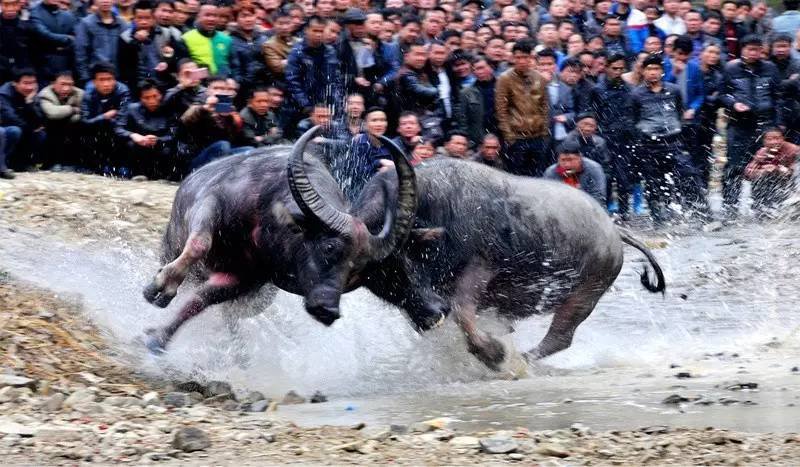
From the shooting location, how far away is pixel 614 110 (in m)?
16.7

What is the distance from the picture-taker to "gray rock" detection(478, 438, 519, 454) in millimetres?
7168

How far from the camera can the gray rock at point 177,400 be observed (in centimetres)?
879

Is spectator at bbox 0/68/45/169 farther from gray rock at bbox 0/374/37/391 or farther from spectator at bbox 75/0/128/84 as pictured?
gray rock at bbox 0/374/37/391

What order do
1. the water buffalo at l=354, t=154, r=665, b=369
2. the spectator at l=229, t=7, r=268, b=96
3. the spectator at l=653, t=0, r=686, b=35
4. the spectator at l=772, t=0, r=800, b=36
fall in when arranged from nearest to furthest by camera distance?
1. the water buffalo at l=354, t=154, r=665, b=369
2. the spectator at l=229, t=7, r=268, b=96
3. the spectator at l=772, t=0, r=800, b=36
4. the spectator at l=653, t=0, r=686, b=35

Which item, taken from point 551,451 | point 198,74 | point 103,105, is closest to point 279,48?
point 198,74

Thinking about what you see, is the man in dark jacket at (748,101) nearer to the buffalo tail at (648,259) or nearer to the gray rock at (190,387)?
the buffalo tail at (648,259)

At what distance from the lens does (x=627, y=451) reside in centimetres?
712

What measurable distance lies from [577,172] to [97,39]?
510 centimetres

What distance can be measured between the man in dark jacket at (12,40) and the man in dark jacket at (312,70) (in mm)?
2683

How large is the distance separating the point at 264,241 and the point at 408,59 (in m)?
5.66

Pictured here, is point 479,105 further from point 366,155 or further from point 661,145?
point 366,155

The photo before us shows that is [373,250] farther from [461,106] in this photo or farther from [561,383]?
[461,106]

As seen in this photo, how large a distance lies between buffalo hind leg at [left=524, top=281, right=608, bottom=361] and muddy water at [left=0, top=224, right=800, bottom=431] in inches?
6.9

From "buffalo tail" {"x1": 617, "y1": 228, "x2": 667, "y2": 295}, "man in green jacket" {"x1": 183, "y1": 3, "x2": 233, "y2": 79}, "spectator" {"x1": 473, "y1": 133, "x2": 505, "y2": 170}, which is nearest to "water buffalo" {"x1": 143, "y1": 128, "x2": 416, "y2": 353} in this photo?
"buffalo tail" {"x1": 617, "y1": 228, "x2": 667, "y2": 295}
